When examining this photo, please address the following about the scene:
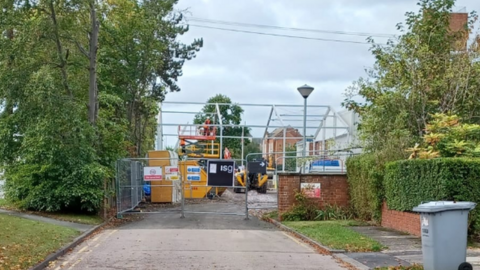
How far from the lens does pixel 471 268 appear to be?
8.75 metres

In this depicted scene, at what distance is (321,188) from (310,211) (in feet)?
3.01

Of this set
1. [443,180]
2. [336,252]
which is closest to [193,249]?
[336,252]

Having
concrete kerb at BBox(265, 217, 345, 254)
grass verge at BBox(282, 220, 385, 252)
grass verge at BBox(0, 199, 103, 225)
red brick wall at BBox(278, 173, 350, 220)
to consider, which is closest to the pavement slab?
grass verge at BBox(0, 199, 103, 225)

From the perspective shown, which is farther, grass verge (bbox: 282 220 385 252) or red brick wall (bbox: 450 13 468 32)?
red brick wall (bbox: 450 13 468 32)

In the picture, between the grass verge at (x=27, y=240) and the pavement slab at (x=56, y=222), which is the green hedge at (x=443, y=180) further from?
the pavement slab at (x=56, y=222)

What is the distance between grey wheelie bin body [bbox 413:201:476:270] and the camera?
28.8 ft

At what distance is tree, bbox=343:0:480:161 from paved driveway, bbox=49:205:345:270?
184 inches

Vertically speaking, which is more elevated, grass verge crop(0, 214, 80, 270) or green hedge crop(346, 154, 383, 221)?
green hedge crop(346, 154, 383, 221)

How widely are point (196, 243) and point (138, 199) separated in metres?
10.7

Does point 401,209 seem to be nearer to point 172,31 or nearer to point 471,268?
point 471,268

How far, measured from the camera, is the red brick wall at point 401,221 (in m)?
13.8

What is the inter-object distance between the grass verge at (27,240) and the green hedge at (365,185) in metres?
8.69

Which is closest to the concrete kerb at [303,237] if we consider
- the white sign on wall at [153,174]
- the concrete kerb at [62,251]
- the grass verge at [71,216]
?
the white sign on wall at [153,174]

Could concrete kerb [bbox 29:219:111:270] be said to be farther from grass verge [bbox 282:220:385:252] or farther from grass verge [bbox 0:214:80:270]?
grass verge [bbox 282:220:385:252]
